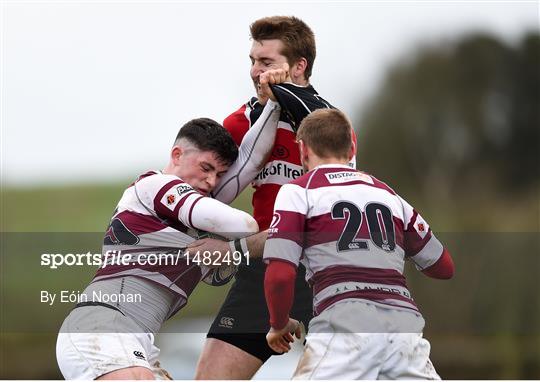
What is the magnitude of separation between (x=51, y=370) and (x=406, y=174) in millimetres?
15794

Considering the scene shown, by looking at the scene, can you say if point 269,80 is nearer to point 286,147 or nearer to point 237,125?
point 286,147

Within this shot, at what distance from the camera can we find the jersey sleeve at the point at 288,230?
482 centimetres

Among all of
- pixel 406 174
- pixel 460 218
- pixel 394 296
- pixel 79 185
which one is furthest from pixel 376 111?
pixel 394 296

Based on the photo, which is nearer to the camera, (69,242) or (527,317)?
(69,242)

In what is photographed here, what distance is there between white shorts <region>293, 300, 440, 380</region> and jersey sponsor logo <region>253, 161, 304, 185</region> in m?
1.41

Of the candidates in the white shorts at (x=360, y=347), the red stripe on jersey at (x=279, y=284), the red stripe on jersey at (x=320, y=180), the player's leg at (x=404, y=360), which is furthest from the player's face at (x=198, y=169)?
the player's leg at (x=404, y=360)

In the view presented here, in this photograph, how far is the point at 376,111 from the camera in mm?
33875

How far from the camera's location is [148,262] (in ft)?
17.6

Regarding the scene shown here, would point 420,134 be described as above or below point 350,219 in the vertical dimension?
below

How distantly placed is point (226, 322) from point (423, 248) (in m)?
1.52

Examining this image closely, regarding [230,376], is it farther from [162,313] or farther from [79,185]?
[79,185]

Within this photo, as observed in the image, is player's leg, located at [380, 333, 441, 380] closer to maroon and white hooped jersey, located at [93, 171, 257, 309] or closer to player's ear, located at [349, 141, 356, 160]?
player's ear, located at [349, 141, 356, 160]

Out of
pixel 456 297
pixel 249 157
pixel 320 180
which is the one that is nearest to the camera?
pixel 320 180

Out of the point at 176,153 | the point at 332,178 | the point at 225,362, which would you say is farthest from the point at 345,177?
the point at 225,362
